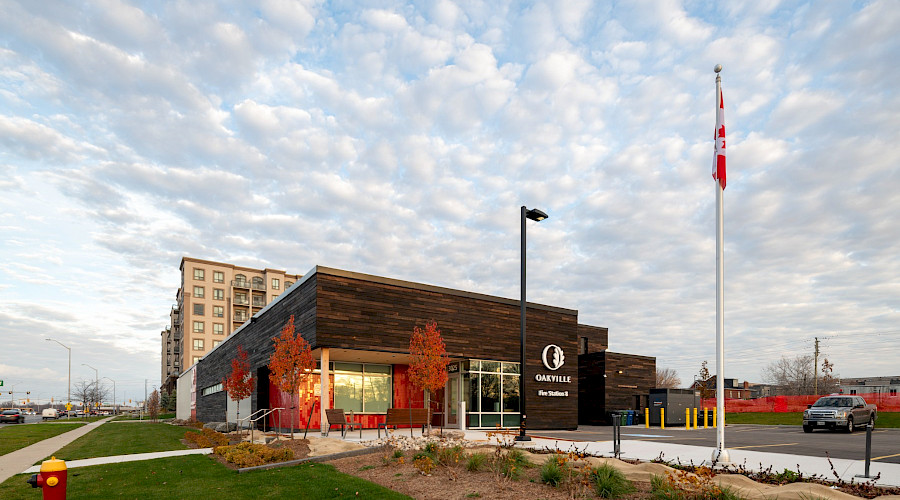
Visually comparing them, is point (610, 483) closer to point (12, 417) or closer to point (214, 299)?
point (12, 417)

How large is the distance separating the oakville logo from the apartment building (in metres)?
65.5

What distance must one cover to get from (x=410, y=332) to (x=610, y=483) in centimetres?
1526

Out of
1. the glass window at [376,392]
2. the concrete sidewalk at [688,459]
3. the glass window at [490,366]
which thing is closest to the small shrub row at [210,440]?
the concrete sidewalk at [688,459]

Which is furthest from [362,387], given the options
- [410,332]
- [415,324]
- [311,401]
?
[415,324]

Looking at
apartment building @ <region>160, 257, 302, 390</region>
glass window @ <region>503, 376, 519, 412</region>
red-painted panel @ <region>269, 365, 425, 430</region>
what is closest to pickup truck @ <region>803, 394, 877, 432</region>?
glass window @ <region>503, 376, 519, 412</region>

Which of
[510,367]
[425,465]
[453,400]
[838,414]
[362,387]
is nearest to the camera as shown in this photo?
[425,465]

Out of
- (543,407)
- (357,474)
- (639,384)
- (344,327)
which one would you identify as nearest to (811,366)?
(639,384)

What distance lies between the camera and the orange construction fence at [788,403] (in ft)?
140

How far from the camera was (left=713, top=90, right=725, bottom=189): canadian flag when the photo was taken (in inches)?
518

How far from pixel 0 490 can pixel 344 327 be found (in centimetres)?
1126

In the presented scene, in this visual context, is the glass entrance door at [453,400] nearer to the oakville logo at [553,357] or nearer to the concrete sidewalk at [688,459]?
the oakville logo at [553,357]

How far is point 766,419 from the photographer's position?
40.3m

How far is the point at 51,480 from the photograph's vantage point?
7602 millimetres

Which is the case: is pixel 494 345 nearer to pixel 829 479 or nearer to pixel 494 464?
pixel 494 464
